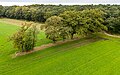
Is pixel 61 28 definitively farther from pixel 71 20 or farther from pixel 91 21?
pixel 91 21

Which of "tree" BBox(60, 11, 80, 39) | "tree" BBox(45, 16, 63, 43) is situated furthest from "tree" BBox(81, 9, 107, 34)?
"tree" BBox(45, 16, 63, 43)

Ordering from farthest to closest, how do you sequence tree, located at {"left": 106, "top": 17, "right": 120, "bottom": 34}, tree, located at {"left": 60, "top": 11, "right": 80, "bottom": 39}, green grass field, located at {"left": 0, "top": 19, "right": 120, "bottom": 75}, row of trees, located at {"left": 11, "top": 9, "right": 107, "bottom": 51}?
1. tree, located at {"left": 106, "top": 17, "right": 120, "bottom": 34}
2. tree, located at {"left": 60, "top": 11, "right": 80, "bottom": 39}
3. row of trees, located at {"left": 11, "top": 9, "right": 107, "bottom": 51}
4. green grass field, located at {"left": 0, "top": 19, "right": 120, "bottom": 75}

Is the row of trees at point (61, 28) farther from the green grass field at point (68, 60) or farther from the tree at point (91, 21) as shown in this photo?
the green grass field at point (68, 60)

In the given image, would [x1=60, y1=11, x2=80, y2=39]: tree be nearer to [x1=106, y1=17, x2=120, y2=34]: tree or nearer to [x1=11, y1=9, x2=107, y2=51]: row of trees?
[x1=11, y1=9, x2=107, y2=51]: row of trees

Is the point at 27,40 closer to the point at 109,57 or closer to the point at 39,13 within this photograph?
the point at 109,57

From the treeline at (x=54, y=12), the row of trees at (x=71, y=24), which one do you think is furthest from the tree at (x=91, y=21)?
the treeline at (x=54, y=12)

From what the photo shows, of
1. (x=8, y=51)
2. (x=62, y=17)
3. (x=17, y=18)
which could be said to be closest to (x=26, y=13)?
(x=17, y=18)
